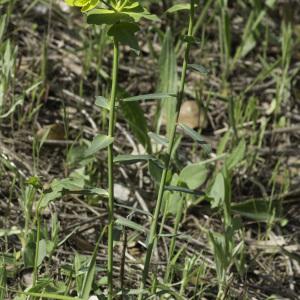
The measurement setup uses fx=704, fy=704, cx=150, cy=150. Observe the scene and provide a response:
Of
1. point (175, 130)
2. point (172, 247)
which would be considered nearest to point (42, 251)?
point (172, 247)

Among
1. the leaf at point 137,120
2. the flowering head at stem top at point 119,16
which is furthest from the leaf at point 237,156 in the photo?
→ the flowering head at stem top at point 119,16

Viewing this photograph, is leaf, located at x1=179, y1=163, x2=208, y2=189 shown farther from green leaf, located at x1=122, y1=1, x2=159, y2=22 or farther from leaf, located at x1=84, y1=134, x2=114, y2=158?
green leaf, located at x1=122, y1=1, x2=159, y2=22

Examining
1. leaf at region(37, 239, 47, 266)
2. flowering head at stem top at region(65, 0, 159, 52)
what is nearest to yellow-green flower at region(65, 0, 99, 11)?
flowering head at stem top at region(65, 0, 159, 52)

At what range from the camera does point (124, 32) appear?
1465 millimetres

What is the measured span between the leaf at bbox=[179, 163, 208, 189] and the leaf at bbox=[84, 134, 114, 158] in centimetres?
76

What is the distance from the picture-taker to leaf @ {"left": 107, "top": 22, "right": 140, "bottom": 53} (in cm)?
146

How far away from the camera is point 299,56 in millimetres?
3178

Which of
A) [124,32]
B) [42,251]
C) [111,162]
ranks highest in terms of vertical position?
[124,32]

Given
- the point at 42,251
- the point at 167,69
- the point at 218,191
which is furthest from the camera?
the point at 167,69

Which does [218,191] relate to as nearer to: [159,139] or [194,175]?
[194,175]

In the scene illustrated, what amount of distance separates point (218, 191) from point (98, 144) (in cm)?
81

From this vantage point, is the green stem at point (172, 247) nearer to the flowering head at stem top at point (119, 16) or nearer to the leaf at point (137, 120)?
the leaf at point (137, 120)

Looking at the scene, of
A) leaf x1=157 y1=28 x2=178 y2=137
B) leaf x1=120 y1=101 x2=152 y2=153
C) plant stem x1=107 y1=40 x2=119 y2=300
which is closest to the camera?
plant stem x1=107 y1=40 x2=119 y2=300

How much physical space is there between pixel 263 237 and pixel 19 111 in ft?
3.11
